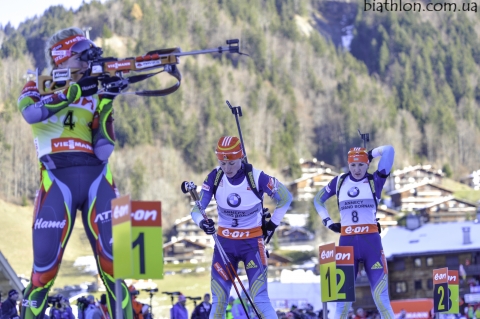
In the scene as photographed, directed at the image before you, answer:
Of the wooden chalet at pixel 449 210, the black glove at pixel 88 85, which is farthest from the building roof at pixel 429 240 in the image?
the wooden chalet at pixel 449 210

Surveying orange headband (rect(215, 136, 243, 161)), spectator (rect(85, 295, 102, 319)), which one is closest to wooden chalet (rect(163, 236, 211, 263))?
spectator (rect(85, 295, 102, 319))

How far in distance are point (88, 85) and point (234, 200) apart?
3.07 meters

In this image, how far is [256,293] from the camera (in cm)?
1148

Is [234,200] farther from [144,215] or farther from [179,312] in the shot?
[179,312]

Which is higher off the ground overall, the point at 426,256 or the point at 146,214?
the point at 426,256

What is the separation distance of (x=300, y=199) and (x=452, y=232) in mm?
72870

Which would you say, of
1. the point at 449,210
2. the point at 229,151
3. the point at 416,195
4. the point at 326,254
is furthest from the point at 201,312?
the point at 416,195

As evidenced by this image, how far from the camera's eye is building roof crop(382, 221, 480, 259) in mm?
64500

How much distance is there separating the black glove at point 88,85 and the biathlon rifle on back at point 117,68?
223mm

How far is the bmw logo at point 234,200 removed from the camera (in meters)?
11.9

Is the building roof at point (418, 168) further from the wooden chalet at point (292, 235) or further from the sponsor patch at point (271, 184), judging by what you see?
the sponsor patch at point (271, 184)

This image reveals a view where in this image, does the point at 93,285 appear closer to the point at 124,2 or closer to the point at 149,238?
the point at 149,238

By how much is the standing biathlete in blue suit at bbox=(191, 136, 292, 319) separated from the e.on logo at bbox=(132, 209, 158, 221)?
3.58m

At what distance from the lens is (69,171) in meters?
9.48
